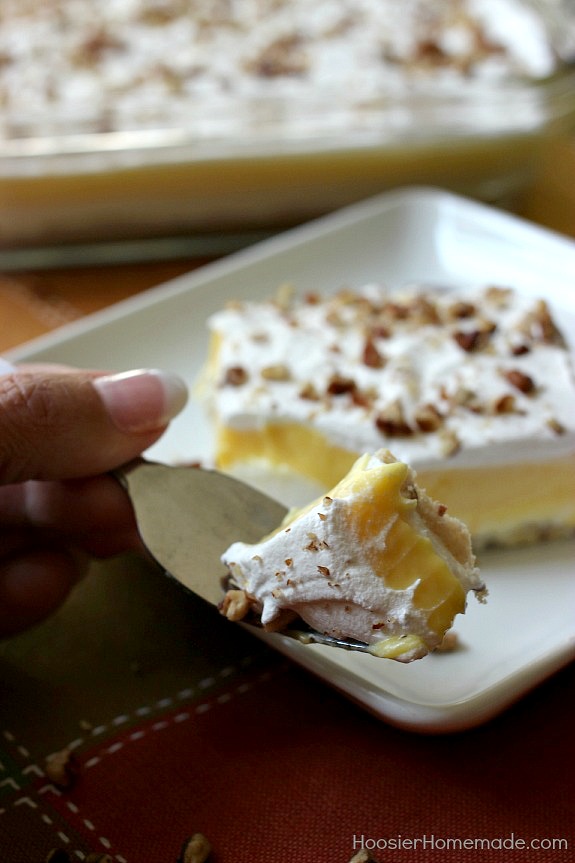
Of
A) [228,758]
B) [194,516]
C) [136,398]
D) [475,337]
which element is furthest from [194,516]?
[475,337]

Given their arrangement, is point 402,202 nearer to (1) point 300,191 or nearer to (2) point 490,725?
(1) point 300,191

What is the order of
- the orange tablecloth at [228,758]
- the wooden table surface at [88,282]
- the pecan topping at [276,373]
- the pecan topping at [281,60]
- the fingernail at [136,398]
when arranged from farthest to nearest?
1. the pecan topping at [281,60]
2. the wooden table surface at [88,282]
3. the pecan topping at [276,373]
4. the fingernail at [136,398]
5. the orange tablecloth at [228,758]

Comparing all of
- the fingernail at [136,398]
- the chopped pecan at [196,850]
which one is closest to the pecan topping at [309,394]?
Result: the fingernail at [136,398]

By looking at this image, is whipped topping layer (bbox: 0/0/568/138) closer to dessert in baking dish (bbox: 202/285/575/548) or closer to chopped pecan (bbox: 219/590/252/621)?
dessert in baking dish (bbox: 202/285/575/548)

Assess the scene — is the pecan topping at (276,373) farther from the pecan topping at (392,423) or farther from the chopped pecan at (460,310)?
the chopped pecan at (460,310)

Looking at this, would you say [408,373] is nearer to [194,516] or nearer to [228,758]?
[194,516]

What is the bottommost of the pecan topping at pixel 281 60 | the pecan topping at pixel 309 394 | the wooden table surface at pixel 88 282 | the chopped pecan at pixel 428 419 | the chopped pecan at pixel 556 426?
the wooden table surface at pixel 88 282

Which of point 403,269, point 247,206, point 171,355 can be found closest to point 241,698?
point 171,355
